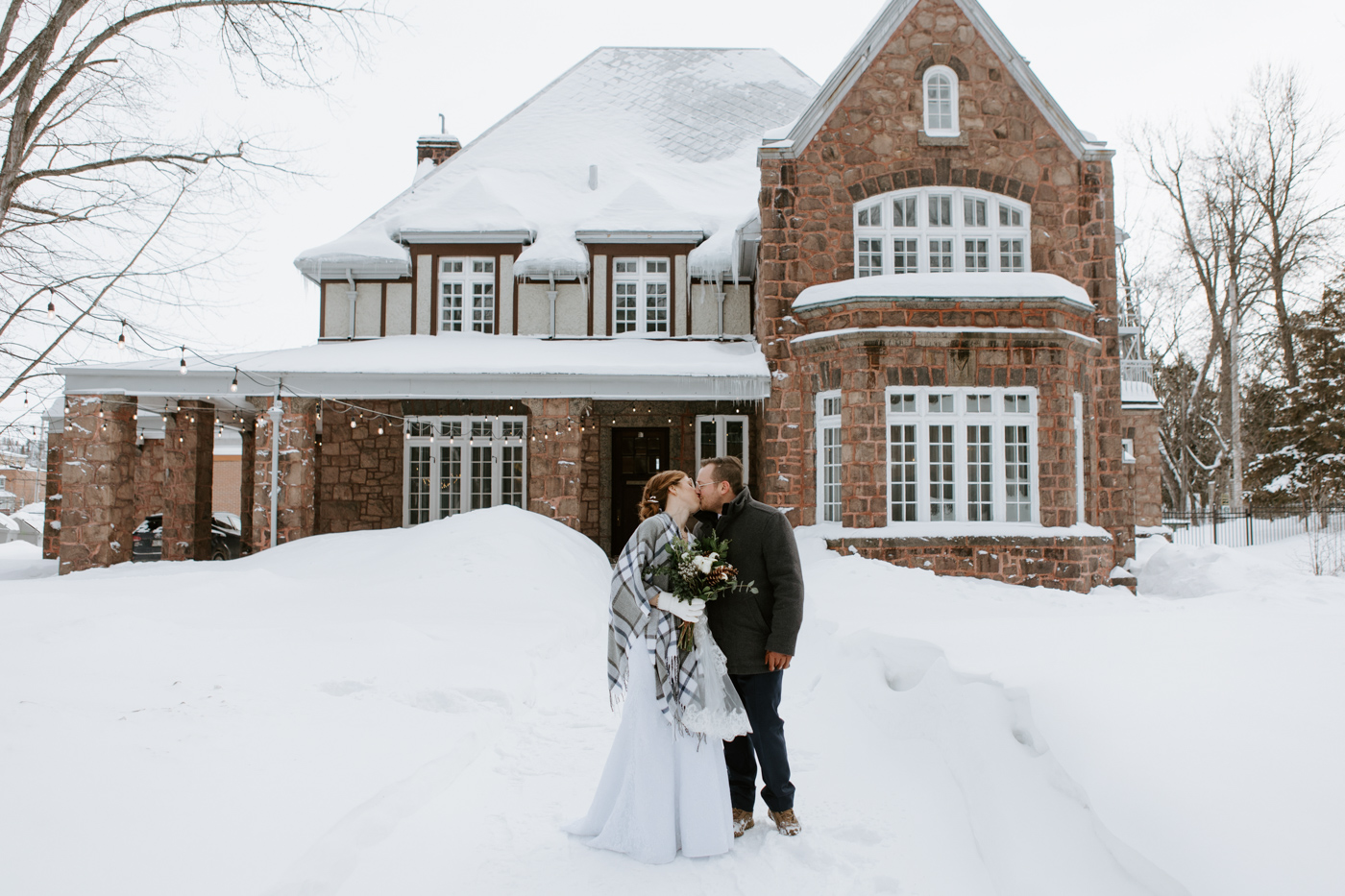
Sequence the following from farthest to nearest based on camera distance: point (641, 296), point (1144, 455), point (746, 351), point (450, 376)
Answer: point (1144, 455), point (641, 296), point (746, 351), point (450, 376)

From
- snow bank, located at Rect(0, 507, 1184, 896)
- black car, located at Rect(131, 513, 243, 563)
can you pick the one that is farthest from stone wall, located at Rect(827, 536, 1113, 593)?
black car, located at Rect(131, 513, 243, 563)

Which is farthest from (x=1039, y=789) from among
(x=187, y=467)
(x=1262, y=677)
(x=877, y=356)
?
(x=187, y=467)

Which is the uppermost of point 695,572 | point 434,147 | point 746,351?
point 434,147

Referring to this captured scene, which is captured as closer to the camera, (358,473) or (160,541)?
(358,473)

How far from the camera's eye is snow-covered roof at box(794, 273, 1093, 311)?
419 inches

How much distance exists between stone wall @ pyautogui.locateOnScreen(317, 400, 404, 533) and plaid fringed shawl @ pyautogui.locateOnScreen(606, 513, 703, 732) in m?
13.4

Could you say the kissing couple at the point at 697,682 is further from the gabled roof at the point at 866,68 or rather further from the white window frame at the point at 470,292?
the white window frame at the point at 470,292

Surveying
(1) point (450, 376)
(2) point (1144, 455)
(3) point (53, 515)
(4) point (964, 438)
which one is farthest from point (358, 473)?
(2) point (1144, 455)

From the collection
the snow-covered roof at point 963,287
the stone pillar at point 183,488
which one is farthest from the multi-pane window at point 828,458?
the stone pillar at point 183,488

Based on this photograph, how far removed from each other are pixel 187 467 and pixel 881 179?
1411 cm

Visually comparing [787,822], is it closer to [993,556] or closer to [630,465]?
[993,556]

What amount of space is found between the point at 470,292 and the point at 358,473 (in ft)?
14.4

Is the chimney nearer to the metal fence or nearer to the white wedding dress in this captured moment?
the white wedding dress

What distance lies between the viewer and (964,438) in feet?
35.5
